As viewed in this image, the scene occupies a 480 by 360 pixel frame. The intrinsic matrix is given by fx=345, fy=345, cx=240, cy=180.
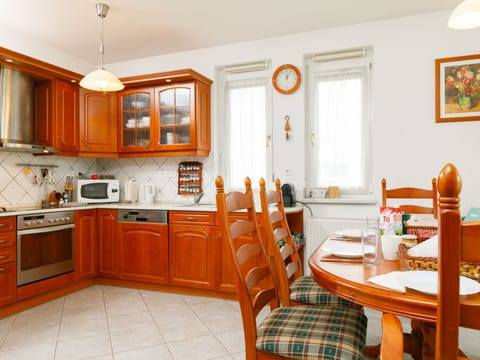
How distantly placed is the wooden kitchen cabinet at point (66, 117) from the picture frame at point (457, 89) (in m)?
3.51

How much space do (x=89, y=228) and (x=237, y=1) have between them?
8.49 ft

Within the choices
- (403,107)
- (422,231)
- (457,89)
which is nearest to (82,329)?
(422,231)

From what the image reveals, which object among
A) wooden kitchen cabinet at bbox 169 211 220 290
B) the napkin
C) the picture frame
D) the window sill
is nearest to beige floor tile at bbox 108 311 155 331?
wooden kitchen cabinet at bbox 169 211 220 290

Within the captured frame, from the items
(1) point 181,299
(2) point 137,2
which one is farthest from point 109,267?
(2) point 137,2

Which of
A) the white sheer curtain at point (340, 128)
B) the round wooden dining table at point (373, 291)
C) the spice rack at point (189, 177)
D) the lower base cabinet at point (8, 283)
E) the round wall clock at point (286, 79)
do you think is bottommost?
the lower base cabinet at point (8, 283)

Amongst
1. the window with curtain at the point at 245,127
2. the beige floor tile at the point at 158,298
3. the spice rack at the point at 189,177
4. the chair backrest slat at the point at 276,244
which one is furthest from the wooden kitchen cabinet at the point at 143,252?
the chair backrest slat at the point at 276,244

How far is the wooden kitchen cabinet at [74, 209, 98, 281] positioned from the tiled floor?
0.27m

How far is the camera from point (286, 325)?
1.34 metres

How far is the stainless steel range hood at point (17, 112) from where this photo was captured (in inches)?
121

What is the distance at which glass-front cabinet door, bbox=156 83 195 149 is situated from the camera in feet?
11.7

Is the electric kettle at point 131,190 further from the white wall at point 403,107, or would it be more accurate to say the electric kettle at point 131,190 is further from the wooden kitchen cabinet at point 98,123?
the white wall at point 403,107

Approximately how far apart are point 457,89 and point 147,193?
318cm

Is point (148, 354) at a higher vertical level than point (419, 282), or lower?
lower

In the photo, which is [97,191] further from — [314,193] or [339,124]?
[339,124]
